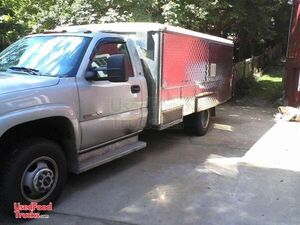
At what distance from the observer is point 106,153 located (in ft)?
18.8

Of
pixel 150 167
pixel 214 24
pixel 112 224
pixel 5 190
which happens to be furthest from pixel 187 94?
pixel 214 24

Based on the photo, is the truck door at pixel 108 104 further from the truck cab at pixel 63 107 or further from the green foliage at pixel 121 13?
the green foliage at pixel 121 13

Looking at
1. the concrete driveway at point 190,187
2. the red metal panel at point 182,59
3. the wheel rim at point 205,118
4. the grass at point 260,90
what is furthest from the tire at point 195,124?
the grass at point 260,90

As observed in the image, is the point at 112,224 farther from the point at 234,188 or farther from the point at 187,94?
the point at 187,94

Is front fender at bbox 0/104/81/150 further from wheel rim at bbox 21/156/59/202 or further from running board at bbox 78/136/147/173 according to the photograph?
wheel rim at bbox 21/156/59/202

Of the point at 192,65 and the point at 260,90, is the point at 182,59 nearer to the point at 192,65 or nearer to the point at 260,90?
the point at 192,65

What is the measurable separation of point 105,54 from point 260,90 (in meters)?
12.3

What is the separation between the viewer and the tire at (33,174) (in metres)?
4.28

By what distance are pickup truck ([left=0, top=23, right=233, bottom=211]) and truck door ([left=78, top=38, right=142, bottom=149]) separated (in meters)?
0.01

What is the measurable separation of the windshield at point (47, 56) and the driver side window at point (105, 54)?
22 centimetres

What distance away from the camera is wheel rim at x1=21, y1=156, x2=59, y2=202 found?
448cm

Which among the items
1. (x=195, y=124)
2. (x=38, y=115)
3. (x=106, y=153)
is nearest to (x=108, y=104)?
(x=106, y=153)

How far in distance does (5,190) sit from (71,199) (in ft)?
3.40

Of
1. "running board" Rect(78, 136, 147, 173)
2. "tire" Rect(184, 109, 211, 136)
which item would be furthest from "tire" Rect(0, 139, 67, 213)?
"tire" Rect(184, 109, 211, 136)
